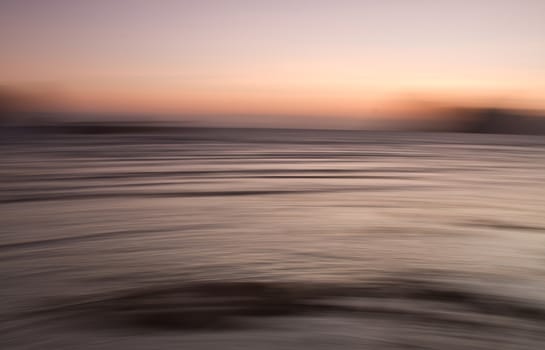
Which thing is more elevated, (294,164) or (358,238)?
(294,164)

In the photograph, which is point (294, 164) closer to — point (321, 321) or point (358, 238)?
point (358, 238)

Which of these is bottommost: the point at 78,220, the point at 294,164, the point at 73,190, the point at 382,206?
the point at 78,220

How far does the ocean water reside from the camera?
3.18 feet

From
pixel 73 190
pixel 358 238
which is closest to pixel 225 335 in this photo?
pixel 358 238

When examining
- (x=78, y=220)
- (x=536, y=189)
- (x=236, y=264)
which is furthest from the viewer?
(x=536, y=189)

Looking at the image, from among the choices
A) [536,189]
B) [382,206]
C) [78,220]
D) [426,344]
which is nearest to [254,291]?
[426,344]

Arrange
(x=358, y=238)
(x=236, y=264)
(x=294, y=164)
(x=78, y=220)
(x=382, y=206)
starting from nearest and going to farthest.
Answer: (x=236, y=264) < (x=358, y=238) < (x=78, y=220) < (x=382, y=206) < (x=294, y=164)

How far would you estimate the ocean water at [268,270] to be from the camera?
97 centimetres

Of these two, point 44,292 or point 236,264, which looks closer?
point 44,292

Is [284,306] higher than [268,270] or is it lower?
lower

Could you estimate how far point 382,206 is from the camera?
254cm

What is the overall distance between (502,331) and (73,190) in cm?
229

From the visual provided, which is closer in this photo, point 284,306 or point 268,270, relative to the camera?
point 284,306

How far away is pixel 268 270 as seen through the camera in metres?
1.38
